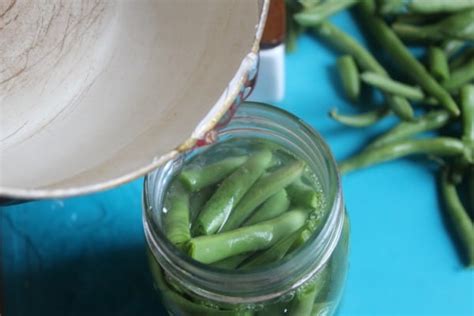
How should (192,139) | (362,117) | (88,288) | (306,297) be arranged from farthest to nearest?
(362,117) → (88,288) → (306,297) → (192,139)

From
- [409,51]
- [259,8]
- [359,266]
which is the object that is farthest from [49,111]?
Answer: [409,51]

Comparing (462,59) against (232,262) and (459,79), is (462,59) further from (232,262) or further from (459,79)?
(232,262)

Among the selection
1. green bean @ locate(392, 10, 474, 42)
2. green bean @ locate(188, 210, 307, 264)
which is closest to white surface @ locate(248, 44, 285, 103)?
green bean @ locate(392, 10, 474, 42)

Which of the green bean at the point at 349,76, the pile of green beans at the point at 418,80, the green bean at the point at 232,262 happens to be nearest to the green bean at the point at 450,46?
the pile of green beans at the point at 418,80

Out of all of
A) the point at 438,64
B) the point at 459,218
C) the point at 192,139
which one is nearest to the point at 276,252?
the point at 192,139

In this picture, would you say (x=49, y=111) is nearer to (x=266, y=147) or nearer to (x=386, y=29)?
(x=266, y=147)

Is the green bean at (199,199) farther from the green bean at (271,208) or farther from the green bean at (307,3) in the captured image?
the green bean at (307,3)

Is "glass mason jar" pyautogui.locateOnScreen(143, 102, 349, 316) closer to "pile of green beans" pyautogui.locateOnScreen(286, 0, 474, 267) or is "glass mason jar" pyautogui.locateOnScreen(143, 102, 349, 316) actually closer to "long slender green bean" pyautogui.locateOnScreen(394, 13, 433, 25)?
"pile of green beans" pyautogui.locateOnScreen(286, 0, 474, 267)
